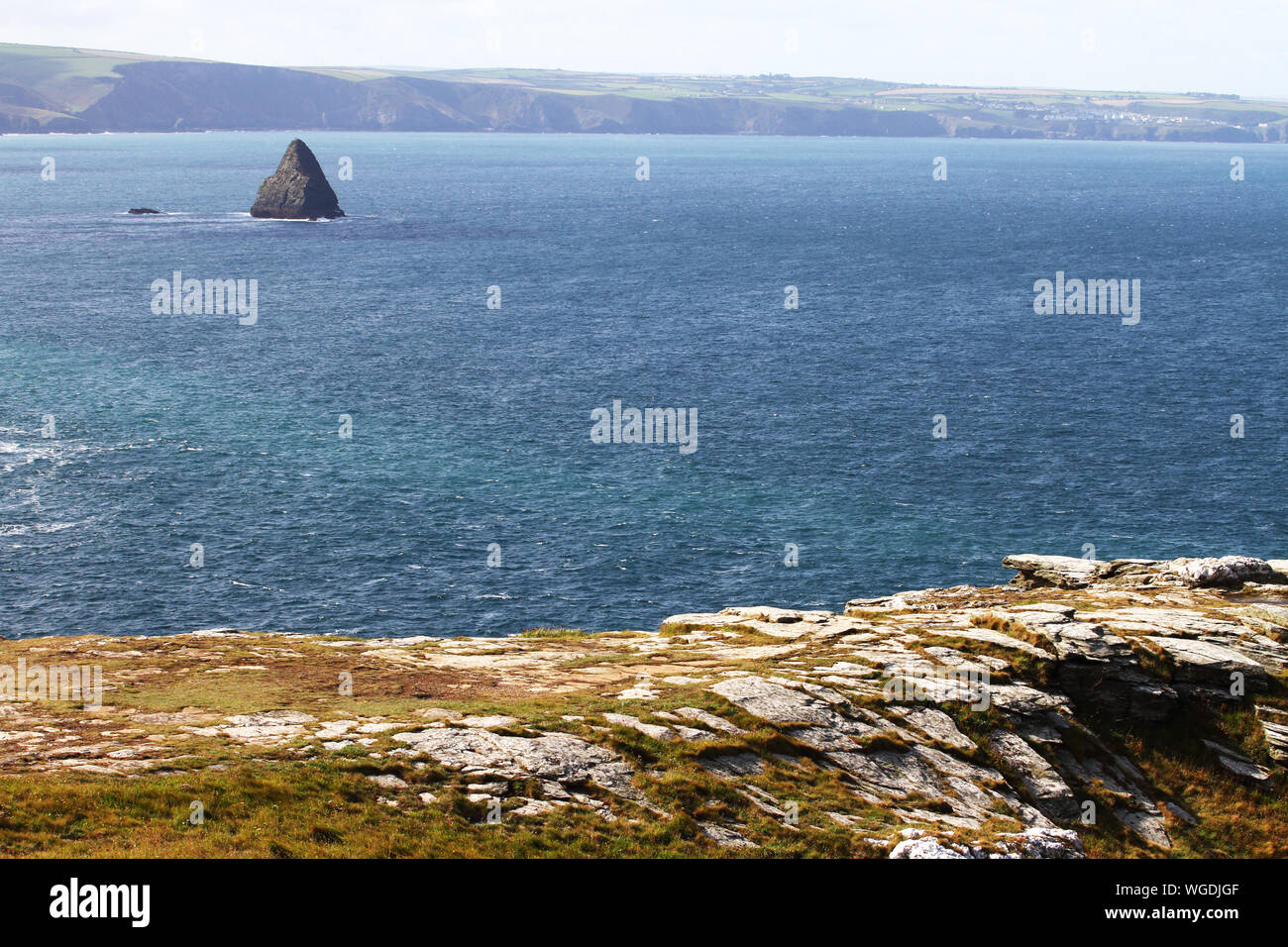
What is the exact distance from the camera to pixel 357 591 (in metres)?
68.8

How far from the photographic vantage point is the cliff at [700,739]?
995 inches

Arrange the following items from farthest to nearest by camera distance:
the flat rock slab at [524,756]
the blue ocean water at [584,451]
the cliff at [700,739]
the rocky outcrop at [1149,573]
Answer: the blue ocean water at [584,451], the rocky outcrop at [1149,573], the flat rock slab at [524,756], the cliff at [700,739]

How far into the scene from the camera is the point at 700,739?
3061cm

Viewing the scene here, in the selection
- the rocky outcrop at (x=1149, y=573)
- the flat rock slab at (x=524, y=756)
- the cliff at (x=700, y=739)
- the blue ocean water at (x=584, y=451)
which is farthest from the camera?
the blue ocean water at (x=584, y=451)

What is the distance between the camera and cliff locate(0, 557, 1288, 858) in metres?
25.3

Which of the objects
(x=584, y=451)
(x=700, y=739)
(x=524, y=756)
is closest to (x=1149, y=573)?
(x=700, y=739)

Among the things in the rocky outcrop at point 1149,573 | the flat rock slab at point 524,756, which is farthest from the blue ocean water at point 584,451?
the flat rock slab at point 524,756

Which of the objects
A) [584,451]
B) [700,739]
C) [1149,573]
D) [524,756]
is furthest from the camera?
[584,451]

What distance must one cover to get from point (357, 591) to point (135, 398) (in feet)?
168

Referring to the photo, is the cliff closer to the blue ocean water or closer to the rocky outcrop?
the rocky outcrop

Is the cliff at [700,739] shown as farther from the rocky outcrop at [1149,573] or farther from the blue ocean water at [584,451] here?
the blue ocean water at [584,451]

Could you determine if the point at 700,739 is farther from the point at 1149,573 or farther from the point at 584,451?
the point at 584,451
